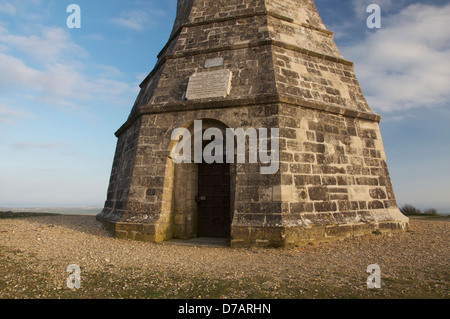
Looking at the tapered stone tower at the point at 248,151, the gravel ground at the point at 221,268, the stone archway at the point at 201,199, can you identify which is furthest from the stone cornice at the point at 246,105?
the gravel ground at the point at 221,268

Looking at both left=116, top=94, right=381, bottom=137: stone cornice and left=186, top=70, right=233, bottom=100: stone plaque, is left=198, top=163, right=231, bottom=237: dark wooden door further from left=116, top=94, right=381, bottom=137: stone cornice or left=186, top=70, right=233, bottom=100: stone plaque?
left=186, top=70, right=233, bottom=100: stone plaque

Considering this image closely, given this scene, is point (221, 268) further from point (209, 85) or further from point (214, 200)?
point (209, 85)

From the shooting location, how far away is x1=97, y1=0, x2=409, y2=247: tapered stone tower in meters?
6.27

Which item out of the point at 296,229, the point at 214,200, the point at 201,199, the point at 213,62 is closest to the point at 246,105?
the point at 213,62

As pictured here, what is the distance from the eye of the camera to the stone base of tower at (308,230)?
580 cm

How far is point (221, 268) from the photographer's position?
14.3 feet

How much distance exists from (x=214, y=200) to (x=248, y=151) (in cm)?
207

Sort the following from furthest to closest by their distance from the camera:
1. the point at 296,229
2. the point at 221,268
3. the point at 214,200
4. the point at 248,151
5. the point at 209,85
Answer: the point at 214,200, the point at 209,85, the point at 248,151, the point at 296,229, the point at 221,268

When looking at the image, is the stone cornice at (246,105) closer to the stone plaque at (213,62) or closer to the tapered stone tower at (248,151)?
the tapered stone tower at (248,151)

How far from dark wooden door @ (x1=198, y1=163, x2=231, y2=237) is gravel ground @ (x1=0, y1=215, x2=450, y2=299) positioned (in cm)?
158

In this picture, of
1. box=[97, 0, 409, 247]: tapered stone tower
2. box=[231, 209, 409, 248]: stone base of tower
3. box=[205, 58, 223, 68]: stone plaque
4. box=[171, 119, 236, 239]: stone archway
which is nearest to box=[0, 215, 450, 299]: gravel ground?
box=[231, 209, 409, 248]: stone base of tower

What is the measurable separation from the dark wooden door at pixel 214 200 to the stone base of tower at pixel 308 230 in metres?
1.68
